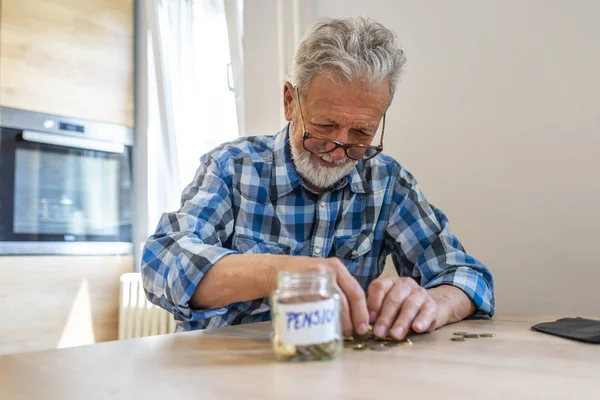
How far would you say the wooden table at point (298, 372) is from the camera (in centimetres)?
51

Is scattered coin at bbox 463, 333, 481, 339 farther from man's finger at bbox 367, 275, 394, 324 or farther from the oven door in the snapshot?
the oven door

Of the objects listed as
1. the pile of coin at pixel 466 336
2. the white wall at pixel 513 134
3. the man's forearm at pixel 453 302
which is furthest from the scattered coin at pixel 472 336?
the white wall at pixel 513 134

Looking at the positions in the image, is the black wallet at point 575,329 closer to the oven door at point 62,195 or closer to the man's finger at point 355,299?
the man's finger at point 355,299

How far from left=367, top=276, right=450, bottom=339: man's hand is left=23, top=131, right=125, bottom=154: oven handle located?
220cm

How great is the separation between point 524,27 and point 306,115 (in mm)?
701

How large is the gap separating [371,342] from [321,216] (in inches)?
23.3

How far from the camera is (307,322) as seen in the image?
61 centimetres

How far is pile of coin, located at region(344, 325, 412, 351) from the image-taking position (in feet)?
2.45

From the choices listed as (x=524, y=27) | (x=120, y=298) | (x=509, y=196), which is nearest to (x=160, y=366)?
(x=509, y=196)

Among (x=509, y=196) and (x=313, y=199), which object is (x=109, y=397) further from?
(x=509, y=196)

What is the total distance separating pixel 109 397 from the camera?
0.50 m

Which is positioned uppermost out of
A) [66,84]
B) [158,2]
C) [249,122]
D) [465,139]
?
[158,2]

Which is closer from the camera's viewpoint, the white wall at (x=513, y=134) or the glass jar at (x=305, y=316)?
the glass jar at (x=305, y=316)

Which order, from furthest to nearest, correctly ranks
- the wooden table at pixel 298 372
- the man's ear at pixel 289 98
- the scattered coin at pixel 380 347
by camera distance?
the man's ear at pixel 289 98, the scattered coin at pixel 380 347, the wooden table at pixel 298 372
